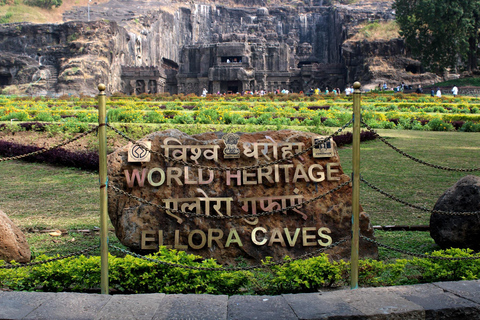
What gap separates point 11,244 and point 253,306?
6.80 ft

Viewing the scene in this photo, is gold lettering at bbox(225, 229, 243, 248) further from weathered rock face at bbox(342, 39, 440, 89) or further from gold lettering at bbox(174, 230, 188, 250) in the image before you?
weathered rock face at bbox(342, 39, 440, 89)

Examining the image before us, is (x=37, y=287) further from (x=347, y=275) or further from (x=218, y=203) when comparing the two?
(x=347, y=275)

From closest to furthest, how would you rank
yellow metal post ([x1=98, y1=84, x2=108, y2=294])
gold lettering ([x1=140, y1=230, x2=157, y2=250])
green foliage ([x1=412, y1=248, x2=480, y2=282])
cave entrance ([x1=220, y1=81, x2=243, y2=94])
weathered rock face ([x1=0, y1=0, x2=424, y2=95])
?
yellow metal post ([x1=98, y1=84, x2=108, y2=294]), green foliage ([x1=412, y1=248, x2=480, y2=282]), gold lettering ([x1=140, y1=230, x2=157, y2=250]), weathered rock face ([x1=0, y1=0, x2=424, y2=95]), cave entrance ([x1=220, y1=81, x2=243, y2=94])

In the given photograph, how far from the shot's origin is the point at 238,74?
122ft

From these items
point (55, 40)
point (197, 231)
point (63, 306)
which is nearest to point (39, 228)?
point (197, 231)

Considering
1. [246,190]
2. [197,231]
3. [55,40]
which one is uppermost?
[55,40]

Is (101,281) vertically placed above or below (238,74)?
below

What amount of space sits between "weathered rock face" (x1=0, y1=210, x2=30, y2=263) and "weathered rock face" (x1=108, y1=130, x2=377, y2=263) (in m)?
0.75

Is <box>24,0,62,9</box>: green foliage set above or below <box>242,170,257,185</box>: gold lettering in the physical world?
above

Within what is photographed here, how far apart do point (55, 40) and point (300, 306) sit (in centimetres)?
4317

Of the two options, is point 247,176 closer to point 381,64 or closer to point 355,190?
point 355,190

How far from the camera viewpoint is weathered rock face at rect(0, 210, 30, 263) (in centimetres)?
363

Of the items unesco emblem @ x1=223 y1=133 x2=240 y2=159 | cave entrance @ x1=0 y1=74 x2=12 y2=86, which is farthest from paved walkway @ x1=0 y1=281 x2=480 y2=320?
cave entrance @ x1=0 y1=74 x2=12 y2=86

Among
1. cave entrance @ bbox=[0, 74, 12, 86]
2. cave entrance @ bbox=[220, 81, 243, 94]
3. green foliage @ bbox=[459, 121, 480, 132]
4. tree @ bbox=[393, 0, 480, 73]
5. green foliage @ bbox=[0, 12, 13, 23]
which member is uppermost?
green foliage @ bbox=[0, 12, 13, 23]
